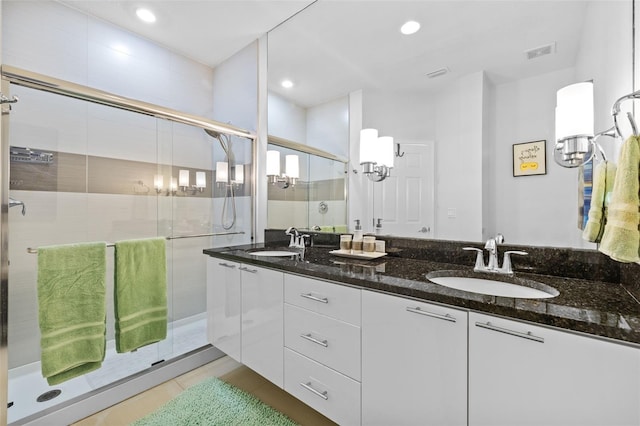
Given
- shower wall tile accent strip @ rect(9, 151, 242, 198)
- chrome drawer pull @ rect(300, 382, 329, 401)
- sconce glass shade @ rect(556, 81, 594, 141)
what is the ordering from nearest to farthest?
sconce glass shade @ rect(556, 81, 594, 141)
chrome drawer pull @ rect(300, 382, 329, 401)
shower wall tile accent strip @ rect(9, 151, 242, 198)

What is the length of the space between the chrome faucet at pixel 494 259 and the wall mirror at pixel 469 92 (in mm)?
86

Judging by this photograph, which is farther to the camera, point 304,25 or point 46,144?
point 304,25

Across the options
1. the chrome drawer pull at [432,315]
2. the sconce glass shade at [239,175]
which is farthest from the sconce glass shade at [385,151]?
the sconce glass shade at [239,175]

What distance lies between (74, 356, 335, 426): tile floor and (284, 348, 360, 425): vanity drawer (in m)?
0.28

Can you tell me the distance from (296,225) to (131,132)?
151 centimetres

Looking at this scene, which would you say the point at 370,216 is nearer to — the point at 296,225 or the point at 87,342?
the point at 296,225

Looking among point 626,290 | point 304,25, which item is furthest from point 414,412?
point 304,25

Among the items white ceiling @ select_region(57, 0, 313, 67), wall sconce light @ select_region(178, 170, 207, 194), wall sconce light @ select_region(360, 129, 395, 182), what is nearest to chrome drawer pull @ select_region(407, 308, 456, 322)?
wall sconce light @ select_region(360, 129, 395, 182)

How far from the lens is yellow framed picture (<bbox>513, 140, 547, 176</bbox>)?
1186 millimetres

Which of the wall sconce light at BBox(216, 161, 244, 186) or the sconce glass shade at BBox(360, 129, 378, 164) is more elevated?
the sconce glass shade at BBox(360, 129, 378, 164)

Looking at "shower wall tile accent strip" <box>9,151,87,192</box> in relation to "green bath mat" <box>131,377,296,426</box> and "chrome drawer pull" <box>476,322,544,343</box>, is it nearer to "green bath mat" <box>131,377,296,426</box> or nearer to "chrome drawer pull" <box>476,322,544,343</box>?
"green bath mat" <box>131,377,296,426</box>

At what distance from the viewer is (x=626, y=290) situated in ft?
3.08

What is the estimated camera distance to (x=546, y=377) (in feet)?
2.43

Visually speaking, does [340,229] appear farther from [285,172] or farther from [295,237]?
[285,172]
